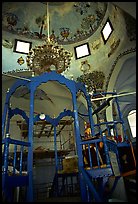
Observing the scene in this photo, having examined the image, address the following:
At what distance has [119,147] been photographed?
6082 mm

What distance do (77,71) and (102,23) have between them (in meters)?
3.57

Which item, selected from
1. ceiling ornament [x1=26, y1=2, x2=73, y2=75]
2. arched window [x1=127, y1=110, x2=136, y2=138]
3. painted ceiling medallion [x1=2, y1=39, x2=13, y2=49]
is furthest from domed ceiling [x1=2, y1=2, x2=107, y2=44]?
arched window [x1=127, y1=110, x2=136, y2=138]

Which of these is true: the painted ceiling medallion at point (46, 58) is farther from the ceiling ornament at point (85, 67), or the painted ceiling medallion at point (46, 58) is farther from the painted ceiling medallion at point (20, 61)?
the ceiling ornament at point (85, 67)

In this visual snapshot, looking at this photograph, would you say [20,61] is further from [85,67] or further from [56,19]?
[85,67]

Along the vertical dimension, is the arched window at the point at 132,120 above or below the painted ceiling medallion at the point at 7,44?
below

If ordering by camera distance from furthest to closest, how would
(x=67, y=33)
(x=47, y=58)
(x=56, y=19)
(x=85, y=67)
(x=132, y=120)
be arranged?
(x=132, y=120), (x=67, y=33), (x=56, y=19), (x=85, y=67), (x=47, y=58)

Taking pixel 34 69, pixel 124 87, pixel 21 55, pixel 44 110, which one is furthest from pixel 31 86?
pixel 44 110

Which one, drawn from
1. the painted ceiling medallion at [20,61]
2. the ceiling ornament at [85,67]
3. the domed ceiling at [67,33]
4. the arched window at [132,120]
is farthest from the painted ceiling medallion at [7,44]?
the arched window at [132,120]

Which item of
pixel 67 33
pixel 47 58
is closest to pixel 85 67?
pixel 67 33

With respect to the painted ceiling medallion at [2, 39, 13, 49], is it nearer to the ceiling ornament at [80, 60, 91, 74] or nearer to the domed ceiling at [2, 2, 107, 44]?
the domed ceiling at [2, 2, 107, 44]

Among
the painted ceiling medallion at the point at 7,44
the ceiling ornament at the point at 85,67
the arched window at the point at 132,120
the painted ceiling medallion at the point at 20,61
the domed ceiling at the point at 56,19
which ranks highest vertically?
the domed ceiling at the point at 56,19

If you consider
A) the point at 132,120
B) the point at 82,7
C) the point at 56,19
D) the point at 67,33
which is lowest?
the point at 132,120

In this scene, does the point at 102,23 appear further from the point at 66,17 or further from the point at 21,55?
the point at 21,55

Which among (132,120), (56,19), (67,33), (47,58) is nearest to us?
(47,58)
